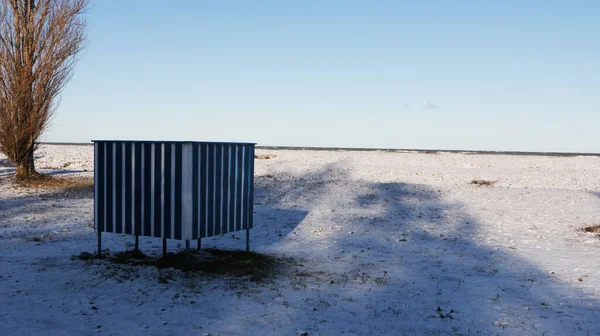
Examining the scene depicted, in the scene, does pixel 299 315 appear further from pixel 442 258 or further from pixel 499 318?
pixel 442 258

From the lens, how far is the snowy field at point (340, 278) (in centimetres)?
654

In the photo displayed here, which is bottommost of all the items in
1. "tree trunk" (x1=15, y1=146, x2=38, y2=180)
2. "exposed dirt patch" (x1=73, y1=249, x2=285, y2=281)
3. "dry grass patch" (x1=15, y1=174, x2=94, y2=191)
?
"exposed dirt patch" (x1=73, y1=249, x2=285, y2=281)

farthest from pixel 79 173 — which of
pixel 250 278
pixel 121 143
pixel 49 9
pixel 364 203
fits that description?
pixel 250 278

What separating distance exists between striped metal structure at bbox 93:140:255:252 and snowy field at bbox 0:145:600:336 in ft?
2.81

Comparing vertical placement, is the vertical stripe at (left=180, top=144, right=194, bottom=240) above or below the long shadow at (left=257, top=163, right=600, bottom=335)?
above

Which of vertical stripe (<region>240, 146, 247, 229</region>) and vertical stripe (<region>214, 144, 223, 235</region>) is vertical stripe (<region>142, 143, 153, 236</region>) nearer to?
vertical stripe (<region>214, 144, 223, 235</region>)

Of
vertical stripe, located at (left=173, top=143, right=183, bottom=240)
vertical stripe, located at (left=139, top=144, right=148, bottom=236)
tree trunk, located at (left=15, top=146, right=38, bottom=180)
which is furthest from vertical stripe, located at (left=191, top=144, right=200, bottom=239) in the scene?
tree trunk, located at (left=15, top=146, right=38, bottom=180)

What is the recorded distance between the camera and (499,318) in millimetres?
6773

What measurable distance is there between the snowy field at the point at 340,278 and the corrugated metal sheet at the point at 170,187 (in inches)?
33.4

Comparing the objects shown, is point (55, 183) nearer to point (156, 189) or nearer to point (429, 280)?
point (156, 189)

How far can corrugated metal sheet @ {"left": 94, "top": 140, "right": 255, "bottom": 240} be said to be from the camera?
8906 millimetres

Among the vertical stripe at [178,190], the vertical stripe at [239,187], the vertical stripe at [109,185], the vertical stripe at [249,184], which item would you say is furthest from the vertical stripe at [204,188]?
the vertical stripe at [109,185]

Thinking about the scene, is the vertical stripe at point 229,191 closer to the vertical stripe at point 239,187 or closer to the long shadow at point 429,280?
the vertical stripe at point 239,187

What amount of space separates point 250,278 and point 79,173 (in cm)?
2308
